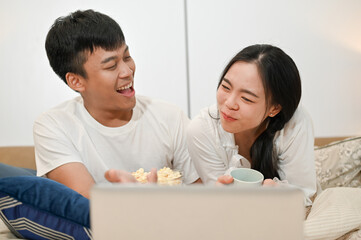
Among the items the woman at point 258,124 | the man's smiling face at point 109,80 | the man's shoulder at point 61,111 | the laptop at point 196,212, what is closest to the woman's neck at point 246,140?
the woman at point 258,124

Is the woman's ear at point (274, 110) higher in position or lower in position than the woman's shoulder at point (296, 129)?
higher

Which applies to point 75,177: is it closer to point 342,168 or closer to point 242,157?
point 242,157

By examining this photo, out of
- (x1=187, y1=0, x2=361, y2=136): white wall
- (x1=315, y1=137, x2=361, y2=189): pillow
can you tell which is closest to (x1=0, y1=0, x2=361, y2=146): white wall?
(x1=187, y1=0, x2=361, y2=136): white wall

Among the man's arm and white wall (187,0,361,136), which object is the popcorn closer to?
the man's arm

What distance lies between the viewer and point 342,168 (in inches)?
82.0

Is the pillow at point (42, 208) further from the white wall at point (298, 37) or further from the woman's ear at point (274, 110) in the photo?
the white wall at point (298, 37)

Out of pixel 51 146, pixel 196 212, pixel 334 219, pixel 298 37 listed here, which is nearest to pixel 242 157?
pixel 334 219

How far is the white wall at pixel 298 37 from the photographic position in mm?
2867

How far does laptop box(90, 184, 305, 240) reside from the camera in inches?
19.4

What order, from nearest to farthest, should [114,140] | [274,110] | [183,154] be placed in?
[274,110] < [114,140] < [183,154]

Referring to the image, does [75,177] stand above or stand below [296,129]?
below

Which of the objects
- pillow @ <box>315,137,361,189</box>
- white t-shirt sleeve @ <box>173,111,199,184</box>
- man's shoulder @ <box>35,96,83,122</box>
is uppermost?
man's shoulder @ <box>35,96,83,122</box>

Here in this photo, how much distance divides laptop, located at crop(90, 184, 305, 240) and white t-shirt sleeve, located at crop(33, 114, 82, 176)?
3.39ft

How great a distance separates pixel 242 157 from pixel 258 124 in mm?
164
